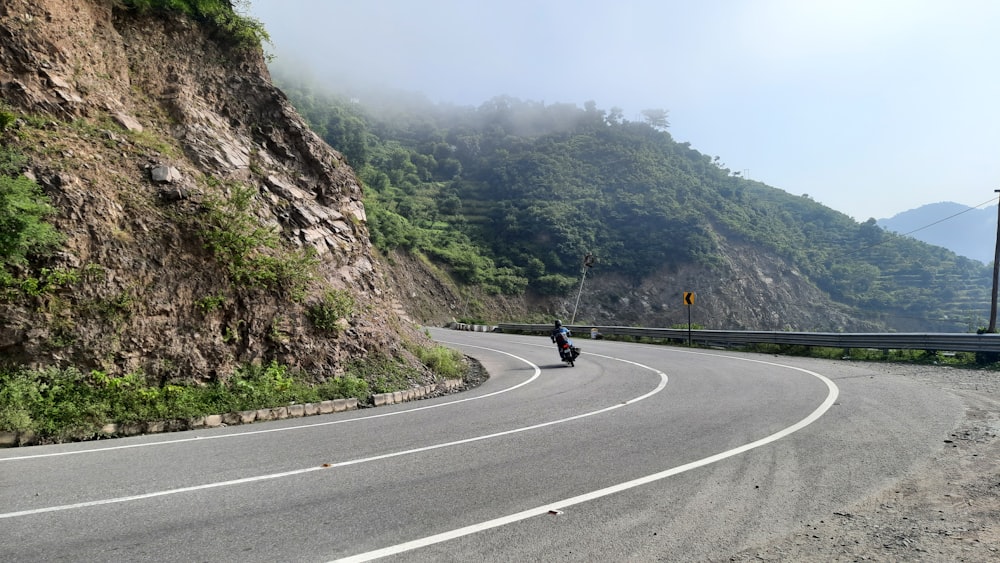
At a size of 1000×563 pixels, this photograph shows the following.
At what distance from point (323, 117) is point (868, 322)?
88418 millimetres

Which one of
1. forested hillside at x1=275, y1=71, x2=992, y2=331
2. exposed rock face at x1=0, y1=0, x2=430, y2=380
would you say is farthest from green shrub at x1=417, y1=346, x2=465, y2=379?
forested hillside at x1=275, y1=71, x2=992, y2=331

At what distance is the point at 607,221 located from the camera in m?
78.0

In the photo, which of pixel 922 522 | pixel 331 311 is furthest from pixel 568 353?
pixel 922 522

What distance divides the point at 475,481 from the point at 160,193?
392 inches

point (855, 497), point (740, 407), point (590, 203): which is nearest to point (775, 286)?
point (590, 203)

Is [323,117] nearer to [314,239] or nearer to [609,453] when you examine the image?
[314,239]

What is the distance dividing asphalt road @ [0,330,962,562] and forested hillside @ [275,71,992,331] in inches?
1819

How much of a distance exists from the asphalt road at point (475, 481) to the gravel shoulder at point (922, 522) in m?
0.19

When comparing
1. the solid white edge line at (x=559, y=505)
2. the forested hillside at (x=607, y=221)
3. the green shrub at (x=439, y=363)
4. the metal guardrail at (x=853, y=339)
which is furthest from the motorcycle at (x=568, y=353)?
the forested hillside at (x=607, y=221)

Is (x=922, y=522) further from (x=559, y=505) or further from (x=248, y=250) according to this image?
(x=248, y=250)

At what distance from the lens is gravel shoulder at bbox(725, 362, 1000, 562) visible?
3543 mm

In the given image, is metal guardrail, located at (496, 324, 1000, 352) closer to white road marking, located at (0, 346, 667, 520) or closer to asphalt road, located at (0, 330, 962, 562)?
asphalt road, located at (0, 330, 962, 562)

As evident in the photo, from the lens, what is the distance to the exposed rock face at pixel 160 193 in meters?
9.15

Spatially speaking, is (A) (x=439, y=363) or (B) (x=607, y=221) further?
(B) (x=607, y=221)
